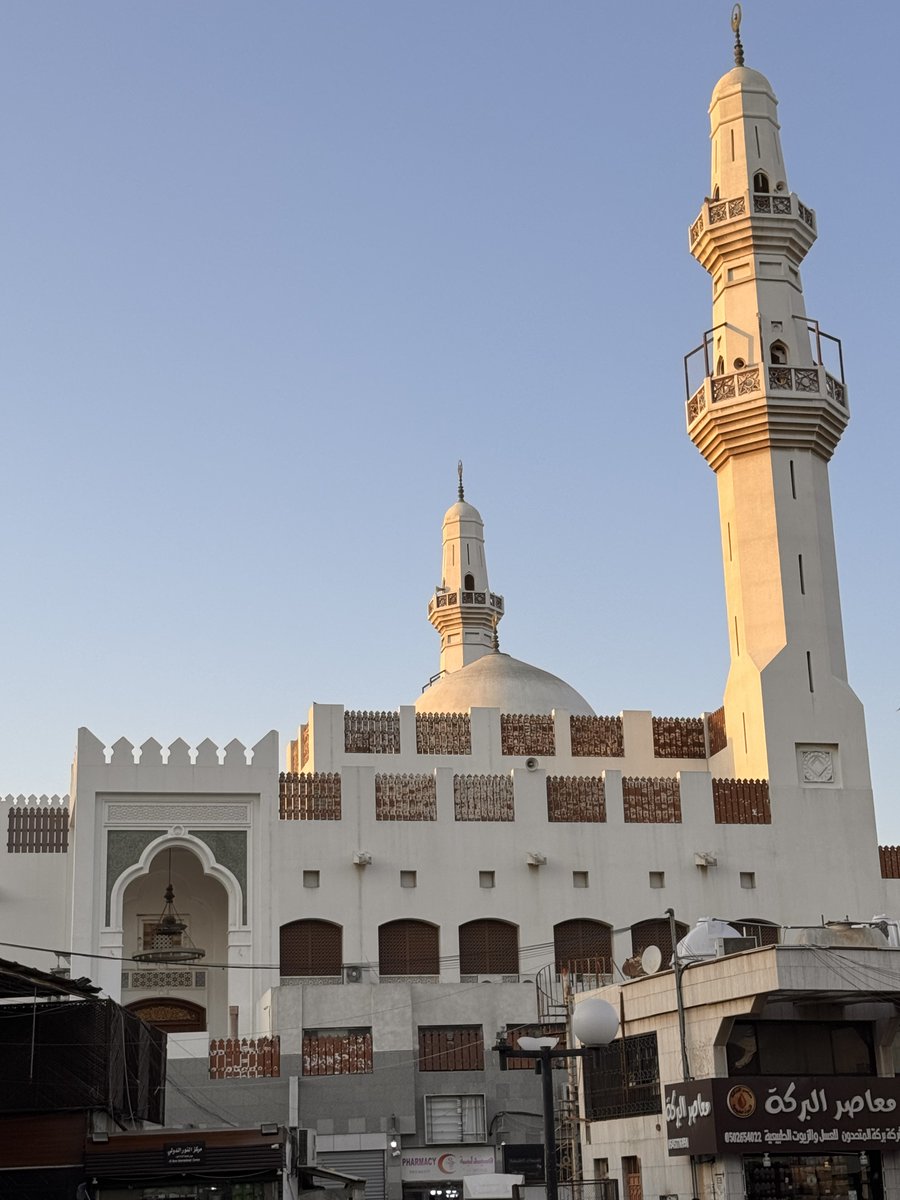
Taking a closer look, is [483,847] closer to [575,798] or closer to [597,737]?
[575,798]

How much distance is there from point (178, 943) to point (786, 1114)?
17.6 m

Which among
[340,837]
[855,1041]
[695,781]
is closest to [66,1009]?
[855,1041]

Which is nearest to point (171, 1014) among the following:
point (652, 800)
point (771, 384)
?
point (652, 800)

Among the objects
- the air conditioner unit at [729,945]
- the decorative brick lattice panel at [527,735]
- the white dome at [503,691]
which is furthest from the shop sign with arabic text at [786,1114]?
the white dome at [503,691]

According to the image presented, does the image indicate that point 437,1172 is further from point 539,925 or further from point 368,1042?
point 539,925

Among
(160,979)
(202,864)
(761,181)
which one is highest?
(761,181)

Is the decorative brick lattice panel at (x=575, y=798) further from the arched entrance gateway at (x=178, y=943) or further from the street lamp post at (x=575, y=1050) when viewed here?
the street lamp post at (x=575, y=1050)

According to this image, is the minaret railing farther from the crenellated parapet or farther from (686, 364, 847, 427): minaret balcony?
the crenellated parapet

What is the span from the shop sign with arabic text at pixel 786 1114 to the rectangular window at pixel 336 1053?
9.18 metres

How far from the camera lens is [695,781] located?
35.4m

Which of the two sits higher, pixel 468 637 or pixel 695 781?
pixel 468 637

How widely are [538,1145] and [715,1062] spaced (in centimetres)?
869

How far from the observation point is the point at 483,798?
34.8 m

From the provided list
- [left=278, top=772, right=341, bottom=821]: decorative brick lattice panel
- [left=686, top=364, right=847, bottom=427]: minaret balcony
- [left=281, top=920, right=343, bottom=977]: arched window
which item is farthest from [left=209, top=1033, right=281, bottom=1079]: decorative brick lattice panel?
[left=686, top=364, right=847, bottom=427]: minaret balcony
